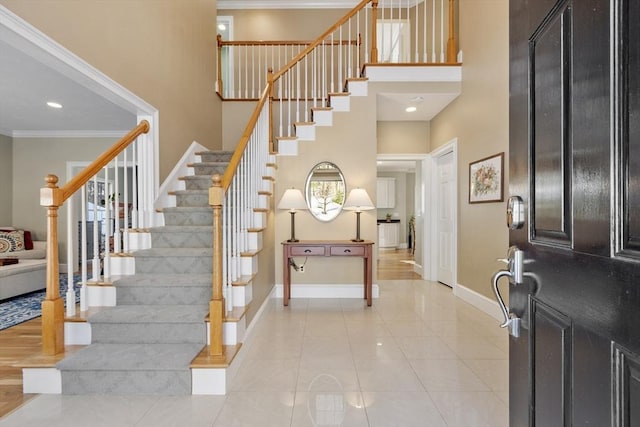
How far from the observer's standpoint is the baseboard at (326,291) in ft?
14.0

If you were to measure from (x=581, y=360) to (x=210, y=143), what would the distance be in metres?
4.98

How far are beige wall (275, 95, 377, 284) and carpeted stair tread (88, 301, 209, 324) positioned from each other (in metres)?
1.93

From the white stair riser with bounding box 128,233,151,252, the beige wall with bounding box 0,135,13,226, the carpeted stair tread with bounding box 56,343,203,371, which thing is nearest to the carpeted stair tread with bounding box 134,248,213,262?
the white stair riser with bounding box 128,233,151,252

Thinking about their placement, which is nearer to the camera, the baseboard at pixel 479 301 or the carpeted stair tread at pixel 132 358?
the carpeted stair tread at pixel 132 358

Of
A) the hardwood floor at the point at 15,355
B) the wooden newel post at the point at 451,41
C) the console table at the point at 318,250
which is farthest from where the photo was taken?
the wooden newel post at the point at 451,41

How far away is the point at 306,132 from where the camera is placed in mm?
4262

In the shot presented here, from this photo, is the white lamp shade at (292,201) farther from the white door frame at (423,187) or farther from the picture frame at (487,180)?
the picture frame at (487,180)

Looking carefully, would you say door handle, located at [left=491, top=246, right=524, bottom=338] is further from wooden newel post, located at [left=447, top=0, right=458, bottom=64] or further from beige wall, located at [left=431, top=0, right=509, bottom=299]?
wooden newel post, located at [left=447, top=0, right=458, bottom=64]

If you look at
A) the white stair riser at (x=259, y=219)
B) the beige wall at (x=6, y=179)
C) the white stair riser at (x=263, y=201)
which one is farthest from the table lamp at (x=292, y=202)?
the beige wall at (x=6, y=179)

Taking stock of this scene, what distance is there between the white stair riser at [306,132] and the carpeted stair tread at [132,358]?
2836 millimetres

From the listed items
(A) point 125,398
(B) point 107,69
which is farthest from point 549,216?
(B) point 107,69

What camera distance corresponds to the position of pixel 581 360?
646 mm

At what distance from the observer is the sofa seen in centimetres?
406

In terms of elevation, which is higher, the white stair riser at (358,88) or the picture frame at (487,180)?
the white stair riser at (358,88)
